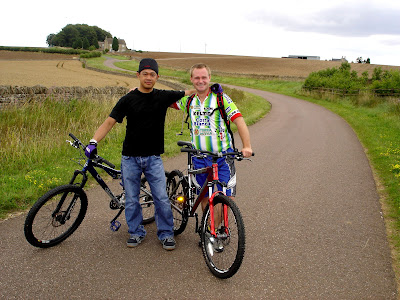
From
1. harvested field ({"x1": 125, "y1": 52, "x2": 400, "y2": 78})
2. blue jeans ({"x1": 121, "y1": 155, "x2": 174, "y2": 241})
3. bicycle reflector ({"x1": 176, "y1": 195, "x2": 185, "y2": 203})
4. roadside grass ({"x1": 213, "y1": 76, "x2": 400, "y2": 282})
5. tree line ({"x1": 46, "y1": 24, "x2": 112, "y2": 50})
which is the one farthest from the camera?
tree line ({"x1": 46, "y1": 24, "x2": 112, "y2": 50})

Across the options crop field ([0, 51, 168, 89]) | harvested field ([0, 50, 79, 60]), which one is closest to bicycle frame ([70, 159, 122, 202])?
crop field ([0, 51, 168, 89])

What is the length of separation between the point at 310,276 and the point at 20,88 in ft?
41.4

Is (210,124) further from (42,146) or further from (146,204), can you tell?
(42,146)

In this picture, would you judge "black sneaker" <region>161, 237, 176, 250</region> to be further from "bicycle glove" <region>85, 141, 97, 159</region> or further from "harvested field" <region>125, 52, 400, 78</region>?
"harvested field" <region>125, 52, 400, 78</region>

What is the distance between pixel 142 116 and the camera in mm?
3658

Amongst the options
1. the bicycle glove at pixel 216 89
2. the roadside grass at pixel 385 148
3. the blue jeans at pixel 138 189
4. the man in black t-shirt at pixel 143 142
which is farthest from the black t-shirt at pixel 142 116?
the roadside grass at pixel 385 148

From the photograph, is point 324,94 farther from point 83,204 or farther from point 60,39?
point 60,39

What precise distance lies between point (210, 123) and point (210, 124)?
0.04ft

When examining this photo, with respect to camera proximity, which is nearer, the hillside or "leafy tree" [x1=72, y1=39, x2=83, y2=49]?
the hillside

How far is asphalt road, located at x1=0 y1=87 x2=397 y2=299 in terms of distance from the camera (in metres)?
3.10

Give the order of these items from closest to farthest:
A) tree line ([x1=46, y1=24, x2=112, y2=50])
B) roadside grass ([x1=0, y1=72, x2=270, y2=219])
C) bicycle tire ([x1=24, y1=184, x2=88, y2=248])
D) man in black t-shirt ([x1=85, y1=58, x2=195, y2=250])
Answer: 1. bicycle tire ([x1=24, y1=184, x2=88, y2=248])
2. man in black t-shirt ([x1=85, y1=58, x2=195, y2=250])
3. roadside grass ([x1=0, y1=72, x2=270, y2=219])
4. tree line ([x1=46, y1=24, x2=112, y2=50])

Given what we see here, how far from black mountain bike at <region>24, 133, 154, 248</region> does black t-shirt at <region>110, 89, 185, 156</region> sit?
1.29 ft

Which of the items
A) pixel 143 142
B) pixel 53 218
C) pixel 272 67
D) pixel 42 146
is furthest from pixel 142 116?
pixel 272 67

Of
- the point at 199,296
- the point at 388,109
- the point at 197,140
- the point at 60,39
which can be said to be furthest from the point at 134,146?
the point at 60,39
